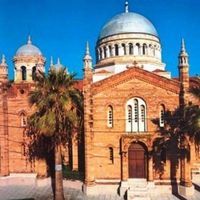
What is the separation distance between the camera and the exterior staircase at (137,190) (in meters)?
31.2

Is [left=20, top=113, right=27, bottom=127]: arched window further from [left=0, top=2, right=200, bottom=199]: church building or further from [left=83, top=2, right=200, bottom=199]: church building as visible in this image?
[left=83, top=2, right=200, bottom=199]: church building

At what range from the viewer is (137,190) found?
31906 millimetres

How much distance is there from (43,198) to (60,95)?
9.42 metres

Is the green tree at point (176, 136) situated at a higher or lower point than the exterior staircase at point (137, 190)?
higher

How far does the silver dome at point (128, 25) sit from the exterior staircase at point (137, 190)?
62.7ft

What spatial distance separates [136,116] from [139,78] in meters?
3.42

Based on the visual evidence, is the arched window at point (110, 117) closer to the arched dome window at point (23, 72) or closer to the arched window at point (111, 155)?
the arched window at point (111, 155)

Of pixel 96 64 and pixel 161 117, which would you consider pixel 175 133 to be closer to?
pixel 161 117

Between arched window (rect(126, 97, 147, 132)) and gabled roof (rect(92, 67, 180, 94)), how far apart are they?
1.93m

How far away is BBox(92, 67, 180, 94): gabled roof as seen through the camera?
3344 centimetres

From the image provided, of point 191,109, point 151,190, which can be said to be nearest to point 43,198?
point 151,190

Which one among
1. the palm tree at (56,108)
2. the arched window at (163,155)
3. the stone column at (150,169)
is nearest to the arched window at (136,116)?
the arched window at (163,155)

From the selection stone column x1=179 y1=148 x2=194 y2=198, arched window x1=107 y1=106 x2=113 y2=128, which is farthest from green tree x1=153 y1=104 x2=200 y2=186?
arched window x1=107 y1=106 x2=113 y2=128

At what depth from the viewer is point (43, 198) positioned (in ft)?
105
